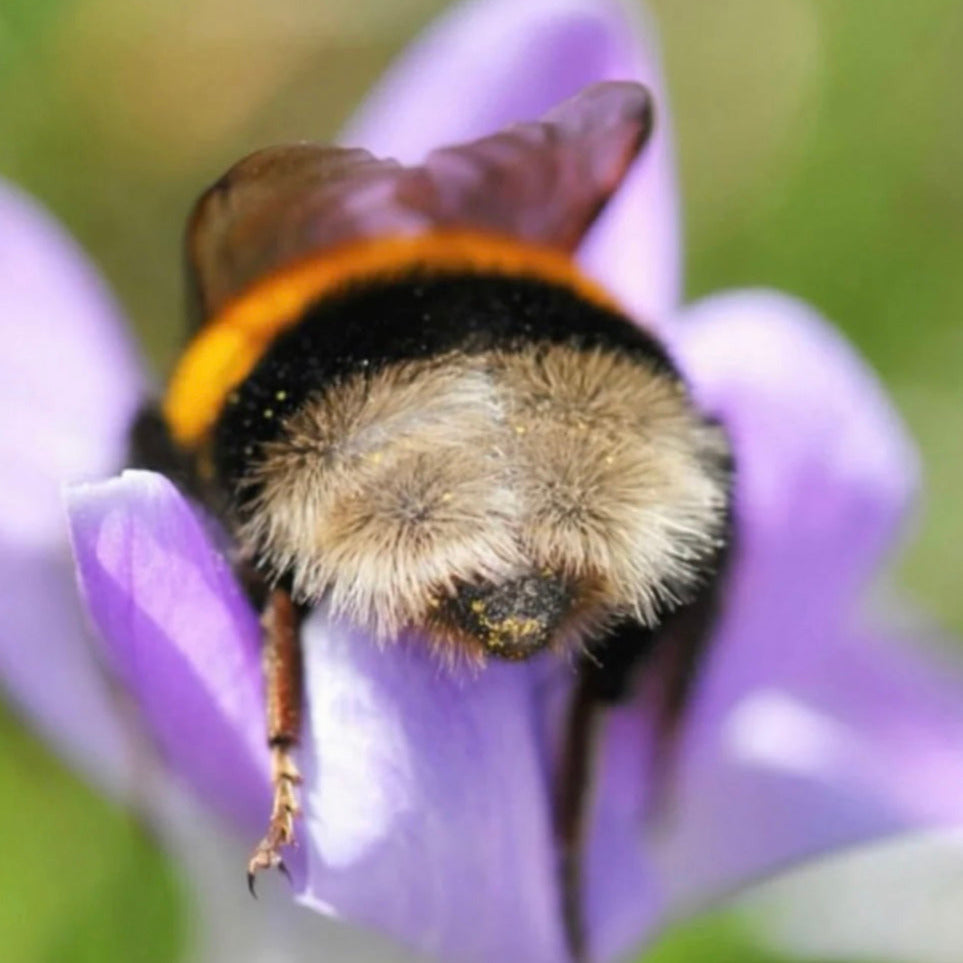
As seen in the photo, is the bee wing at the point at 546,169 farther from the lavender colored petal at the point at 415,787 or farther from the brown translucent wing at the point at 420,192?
the lavender colored petal at the point at 415,787

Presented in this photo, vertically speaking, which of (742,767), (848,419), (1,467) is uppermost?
(1,467)

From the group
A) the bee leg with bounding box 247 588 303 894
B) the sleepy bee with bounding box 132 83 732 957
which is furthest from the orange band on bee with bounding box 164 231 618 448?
the bee leg with bounding box 247 588 303 894

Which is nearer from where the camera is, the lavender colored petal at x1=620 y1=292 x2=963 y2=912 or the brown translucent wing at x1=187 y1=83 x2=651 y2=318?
the brown translucent wing at x1=187 y1=83 x2=651 y2=318

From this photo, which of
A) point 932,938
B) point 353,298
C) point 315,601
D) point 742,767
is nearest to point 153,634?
point 315,601

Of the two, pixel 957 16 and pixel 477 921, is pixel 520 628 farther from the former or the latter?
pixel 957 16

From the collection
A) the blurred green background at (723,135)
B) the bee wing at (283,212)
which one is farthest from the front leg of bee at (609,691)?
the blurred green background at (723,135)

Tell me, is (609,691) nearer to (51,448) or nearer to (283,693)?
(283,693)

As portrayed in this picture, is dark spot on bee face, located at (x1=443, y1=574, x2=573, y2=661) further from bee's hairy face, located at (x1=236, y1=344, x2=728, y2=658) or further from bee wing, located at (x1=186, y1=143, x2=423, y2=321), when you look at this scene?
bee wing, located at (x1=186, y1=143, x2=423, y2=321)
